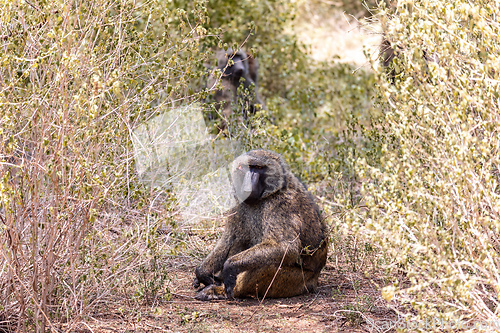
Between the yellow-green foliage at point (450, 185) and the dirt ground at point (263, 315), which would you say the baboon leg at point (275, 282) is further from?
the yellow-green foliage at point (450, 185)

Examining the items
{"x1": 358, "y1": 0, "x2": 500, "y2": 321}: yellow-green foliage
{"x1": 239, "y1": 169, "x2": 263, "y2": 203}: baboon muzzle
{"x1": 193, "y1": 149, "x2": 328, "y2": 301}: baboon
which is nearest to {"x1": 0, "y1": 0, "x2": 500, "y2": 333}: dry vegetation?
{"x1": 358, "y1": 0, "x2": 500, "y2": 321}: yellow-green foliage

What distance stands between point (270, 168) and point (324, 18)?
1294 centimetres

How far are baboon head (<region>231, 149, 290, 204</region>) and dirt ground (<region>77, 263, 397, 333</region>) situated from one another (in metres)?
0.81

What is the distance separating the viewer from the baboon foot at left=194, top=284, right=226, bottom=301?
4.40 meters

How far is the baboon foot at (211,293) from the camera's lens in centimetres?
440

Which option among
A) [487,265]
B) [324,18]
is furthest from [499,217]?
[324,18]

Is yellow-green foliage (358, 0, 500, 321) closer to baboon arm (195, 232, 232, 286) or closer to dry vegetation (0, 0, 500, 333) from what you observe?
dry vegetation (0, 0, 500, 333)

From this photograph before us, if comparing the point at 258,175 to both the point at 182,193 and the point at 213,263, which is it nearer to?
the point at 182,193

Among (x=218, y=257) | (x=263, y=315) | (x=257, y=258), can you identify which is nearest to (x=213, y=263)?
(x=218, y=257)

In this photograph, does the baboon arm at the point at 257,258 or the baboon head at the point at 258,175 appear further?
the baboon head at the point at 258,175

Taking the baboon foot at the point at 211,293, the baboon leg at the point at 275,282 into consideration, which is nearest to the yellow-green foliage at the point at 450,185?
the baboon leg at the point at 275,282

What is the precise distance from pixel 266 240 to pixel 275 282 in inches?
12.7

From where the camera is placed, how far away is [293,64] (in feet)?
37.3

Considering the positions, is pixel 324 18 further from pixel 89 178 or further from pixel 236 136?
pixel 89 178
